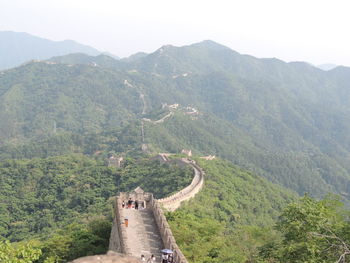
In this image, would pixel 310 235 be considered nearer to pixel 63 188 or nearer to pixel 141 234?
pixel 141 234

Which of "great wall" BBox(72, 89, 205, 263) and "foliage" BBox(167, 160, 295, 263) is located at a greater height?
"great wall" BBox(72, 89, 205, 263)

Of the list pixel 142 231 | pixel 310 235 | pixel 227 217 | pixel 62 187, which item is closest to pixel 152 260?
pixel 142 231

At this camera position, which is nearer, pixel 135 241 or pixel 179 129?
pixel 135 241

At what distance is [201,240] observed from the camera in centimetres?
2855

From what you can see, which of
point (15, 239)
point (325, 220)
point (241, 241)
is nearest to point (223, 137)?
point (15, 239)

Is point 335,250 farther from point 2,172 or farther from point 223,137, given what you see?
point 223,137

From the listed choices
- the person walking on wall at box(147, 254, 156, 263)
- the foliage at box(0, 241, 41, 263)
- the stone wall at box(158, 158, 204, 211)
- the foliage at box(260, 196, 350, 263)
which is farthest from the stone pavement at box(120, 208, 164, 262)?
the stone wall at box(158, 158, 204, 211)

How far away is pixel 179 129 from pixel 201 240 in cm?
11344

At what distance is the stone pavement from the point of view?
65.5 ft

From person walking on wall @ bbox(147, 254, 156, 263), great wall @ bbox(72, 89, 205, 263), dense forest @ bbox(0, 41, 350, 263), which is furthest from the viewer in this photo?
dense forest @ bbox(0, 41, 350, 263)

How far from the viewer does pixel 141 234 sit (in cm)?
2209

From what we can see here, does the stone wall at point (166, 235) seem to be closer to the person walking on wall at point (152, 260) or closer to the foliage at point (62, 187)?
the person walking on wall at point (152, 260)

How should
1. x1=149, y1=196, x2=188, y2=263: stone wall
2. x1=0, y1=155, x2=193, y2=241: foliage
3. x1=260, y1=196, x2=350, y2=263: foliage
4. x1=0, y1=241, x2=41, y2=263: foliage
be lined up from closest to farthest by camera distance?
x1=0, y1=241, x2=41, y2=263: foliage < x1=260, y1=196, x2=350, y2=263: foliage < x1=149, y1=196, x2=188, y2=263: stone wall < x1=0, y1=155, x2=193, y2=241: foliage

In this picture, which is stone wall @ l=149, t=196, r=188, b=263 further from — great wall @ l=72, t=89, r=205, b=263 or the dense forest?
the dense forest
